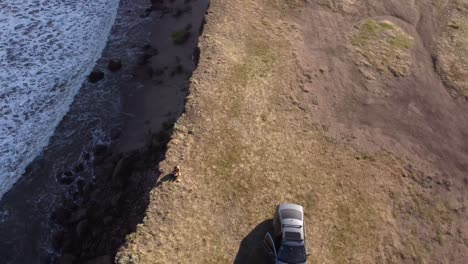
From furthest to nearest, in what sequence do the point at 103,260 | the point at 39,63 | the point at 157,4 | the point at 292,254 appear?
1. the point at 157,4
2. the point at 39,63
3. the point at 103,260
4. the point at 292,254

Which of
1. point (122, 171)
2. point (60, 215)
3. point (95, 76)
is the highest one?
point (95, 76)

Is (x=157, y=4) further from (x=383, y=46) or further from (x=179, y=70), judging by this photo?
(x=383, y=46)

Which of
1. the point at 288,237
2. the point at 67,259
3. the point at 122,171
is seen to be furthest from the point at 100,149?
the point at 288,237

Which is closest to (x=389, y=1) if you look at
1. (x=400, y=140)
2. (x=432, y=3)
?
(x=432, y=3)

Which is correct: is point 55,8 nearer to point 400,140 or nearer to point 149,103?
point 149,103

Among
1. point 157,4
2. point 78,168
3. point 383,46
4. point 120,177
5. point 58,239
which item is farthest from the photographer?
point 157,4

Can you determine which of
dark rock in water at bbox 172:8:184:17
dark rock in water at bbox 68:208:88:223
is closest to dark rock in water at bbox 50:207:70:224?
dark rock in water at bbox 68:208:88:223
